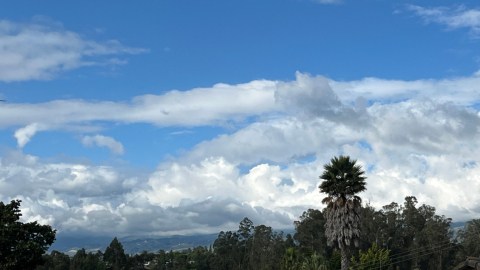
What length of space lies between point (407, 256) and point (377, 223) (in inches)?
330

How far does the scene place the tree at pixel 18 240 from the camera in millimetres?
41562

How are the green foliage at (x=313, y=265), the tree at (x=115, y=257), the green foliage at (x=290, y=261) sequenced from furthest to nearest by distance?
1. the tree at (x=115, y=257)
2. the green foliage at (x=290, y=261)
3. the green foliage at (x=313, y=265)

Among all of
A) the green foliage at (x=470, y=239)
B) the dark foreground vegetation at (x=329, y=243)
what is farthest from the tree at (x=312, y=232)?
the green foliage at (x=470, y=239)

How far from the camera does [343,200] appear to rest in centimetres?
5391

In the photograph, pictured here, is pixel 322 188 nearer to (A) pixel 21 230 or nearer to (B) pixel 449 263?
(A) pixel 21 230

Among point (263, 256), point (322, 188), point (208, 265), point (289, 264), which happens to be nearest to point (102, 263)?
point (208, 265)

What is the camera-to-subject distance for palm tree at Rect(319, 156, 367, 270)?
53250 millimetres

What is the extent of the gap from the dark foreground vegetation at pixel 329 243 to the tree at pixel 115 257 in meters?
0.25

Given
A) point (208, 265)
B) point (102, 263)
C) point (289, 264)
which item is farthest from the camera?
point (208, 265)

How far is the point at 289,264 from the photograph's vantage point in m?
68.7

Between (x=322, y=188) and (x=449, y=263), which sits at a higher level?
(x=322, y=188)

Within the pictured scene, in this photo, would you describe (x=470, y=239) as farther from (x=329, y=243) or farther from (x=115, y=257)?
(x=115, y=257)

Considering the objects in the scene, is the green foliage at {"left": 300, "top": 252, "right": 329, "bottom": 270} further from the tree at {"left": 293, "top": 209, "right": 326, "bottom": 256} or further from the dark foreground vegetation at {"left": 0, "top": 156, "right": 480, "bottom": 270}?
the tree at {"left": 293, "top": 209, "right": 326, "bottom": 256}

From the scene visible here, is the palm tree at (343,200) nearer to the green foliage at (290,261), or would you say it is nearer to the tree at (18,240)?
the green foliage at (290,261)
